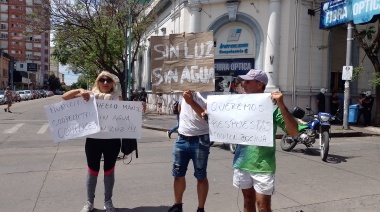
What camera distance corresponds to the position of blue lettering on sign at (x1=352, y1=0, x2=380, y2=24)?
1345cm

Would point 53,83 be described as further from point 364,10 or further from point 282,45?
point 364,10

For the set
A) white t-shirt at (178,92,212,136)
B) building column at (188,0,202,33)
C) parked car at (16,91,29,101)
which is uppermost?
building column at (188,0,202,33)

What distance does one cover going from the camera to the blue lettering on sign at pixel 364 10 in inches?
530

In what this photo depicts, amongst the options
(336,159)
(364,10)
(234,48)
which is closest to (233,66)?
(234,48)

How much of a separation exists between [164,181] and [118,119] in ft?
7.07

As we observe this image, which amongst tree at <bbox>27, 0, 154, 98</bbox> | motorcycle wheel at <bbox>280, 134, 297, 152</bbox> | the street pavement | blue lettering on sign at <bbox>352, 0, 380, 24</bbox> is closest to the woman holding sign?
the street pavement

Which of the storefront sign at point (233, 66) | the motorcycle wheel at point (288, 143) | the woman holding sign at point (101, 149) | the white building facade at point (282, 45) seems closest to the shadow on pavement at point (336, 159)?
the motorcycle wheel at point (288, 143)

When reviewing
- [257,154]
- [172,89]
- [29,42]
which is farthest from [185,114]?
[29,42]

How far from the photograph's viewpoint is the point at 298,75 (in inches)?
706

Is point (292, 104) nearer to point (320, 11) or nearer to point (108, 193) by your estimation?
point (320, 11)

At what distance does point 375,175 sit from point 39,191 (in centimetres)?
617

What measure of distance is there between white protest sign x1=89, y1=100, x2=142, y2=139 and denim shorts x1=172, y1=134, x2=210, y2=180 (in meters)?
0.61

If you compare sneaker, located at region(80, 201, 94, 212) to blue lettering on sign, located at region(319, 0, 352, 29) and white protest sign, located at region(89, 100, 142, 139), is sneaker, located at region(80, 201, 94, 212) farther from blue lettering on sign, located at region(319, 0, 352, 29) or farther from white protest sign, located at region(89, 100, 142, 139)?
blue lettering on sign, located at region(319, 0, 352, 29)

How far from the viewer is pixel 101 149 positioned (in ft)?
14.3
